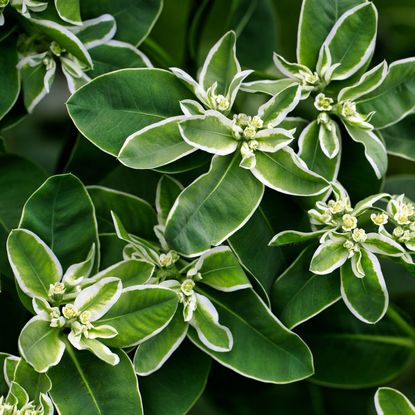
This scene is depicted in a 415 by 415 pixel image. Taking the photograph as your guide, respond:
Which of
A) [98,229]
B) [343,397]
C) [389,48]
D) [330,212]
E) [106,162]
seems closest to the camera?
[330,212]

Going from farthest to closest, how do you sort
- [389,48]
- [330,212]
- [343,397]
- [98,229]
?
[389,48] → [343,397] → [98,229] → [330,212]

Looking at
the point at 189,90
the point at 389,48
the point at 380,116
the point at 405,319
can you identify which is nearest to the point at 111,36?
the point at 189,90

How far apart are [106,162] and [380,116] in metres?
0.40

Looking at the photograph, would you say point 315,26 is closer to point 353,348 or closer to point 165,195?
point 165,195

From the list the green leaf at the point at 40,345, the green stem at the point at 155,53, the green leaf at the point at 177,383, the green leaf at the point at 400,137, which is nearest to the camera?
the green leaf at the point at 40,345

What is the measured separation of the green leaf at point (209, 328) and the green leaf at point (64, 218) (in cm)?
14

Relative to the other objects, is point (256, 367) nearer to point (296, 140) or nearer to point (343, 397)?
point (296, 140)

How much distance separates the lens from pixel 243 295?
3.16 ft

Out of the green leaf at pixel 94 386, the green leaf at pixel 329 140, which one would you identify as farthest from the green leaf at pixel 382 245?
the green leaf at pixel 94 386

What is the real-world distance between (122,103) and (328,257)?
31 cm

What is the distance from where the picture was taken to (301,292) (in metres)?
0.96

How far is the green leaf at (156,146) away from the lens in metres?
0.88

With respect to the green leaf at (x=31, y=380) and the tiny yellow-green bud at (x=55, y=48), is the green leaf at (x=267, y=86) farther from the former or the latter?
the green leaf at (x=31, y=380)

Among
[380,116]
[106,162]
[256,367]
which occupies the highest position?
[380,116]
